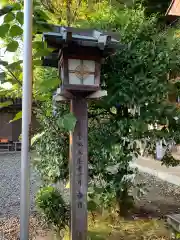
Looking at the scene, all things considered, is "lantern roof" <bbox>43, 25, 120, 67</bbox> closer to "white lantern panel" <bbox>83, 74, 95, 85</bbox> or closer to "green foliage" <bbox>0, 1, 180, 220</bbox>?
"white lantern panel" <bbox>83, 74, 95, 85</bbox>

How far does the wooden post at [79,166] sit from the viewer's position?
2.86m

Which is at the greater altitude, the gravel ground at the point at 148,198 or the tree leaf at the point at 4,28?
the tree leaf at the point at 4,28

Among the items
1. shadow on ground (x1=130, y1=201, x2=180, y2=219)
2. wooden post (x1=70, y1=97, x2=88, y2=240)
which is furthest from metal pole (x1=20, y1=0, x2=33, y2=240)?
shadow on ground (x1=130, y1=201, x2=180, y2=219)

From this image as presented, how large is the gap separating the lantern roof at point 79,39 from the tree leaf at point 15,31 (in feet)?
3.09

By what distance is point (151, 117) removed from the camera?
343 centimetres

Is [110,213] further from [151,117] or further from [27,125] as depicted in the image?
[27,125]

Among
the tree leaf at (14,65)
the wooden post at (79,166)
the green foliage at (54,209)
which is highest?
the tree leaf at (14,65)

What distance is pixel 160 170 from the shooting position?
8031 millimetres

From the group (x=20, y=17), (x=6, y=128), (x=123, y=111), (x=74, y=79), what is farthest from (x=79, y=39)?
(x=6, y=128)

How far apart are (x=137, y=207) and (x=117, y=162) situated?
1746 mm

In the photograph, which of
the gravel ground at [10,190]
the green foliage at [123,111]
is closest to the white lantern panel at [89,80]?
the green foliage at [123,111]

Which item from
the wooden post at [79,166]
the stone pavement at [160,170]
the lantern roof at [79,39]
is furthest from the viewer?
the stone pavement at [160,170]

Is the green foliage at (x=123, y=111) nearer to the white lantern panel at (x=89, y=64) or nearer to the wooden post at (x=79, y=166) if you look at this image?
the wooden post at (x=79, y=166)

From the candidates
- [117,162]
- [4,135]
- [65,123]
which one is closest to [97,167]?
[117,162]
